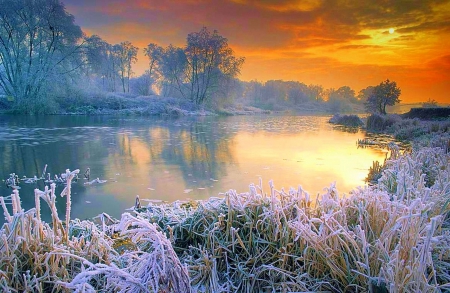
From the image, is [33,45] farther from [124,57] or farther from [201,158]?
[201,158]

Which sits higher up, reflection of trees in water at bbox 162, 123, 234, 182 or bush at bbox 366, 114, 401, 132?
bush at bbox 366, 114, 401, 132

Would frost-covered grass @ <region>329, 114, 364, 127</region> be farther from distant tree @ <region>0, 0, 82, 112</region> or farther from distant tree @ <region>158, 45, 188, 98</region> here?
distant tree @ <region>0, 0, 82, 112</region>

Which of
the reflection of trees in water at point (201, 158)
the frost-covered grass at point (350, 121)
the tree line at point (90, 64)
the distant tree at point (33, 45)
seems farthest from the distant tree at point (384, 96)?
the distant tree at point (33, 45)

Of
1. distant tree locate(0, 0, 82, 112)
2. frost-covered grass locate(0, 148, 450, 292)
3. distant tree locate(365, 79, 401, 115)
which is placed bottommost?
frost-covered grass locate(0, 148, 450, 292)

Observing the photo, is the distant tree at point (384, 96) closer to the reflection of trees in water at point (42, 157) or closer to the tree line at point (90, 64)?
the tree line at point (90, 64)

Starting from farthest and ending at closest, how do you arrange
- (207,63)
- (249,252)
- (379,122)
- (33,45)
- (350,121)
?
(207,63) < (33,45) < (350,121) < (379,122) < (249,252)

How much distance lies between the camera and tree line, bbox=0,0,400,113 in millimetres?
24281

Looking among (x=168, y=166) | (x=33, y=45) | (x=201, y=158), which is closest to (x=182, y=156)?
(x=201, y=158)

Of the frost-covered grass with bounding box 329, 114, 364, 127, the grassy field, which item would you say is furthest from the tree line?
the grassy field

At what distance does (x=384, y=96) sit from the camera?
28.3 meters

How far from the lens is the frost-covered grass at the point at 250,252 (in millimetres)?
1350

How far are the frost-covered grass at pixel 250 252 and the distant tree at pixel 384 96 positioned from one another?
29.7 metres

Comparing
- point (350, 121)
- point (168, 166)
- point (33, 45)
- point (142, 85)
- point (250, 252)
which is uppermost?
point (33, 45)

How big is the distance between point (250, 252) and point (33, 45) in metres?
31.6
